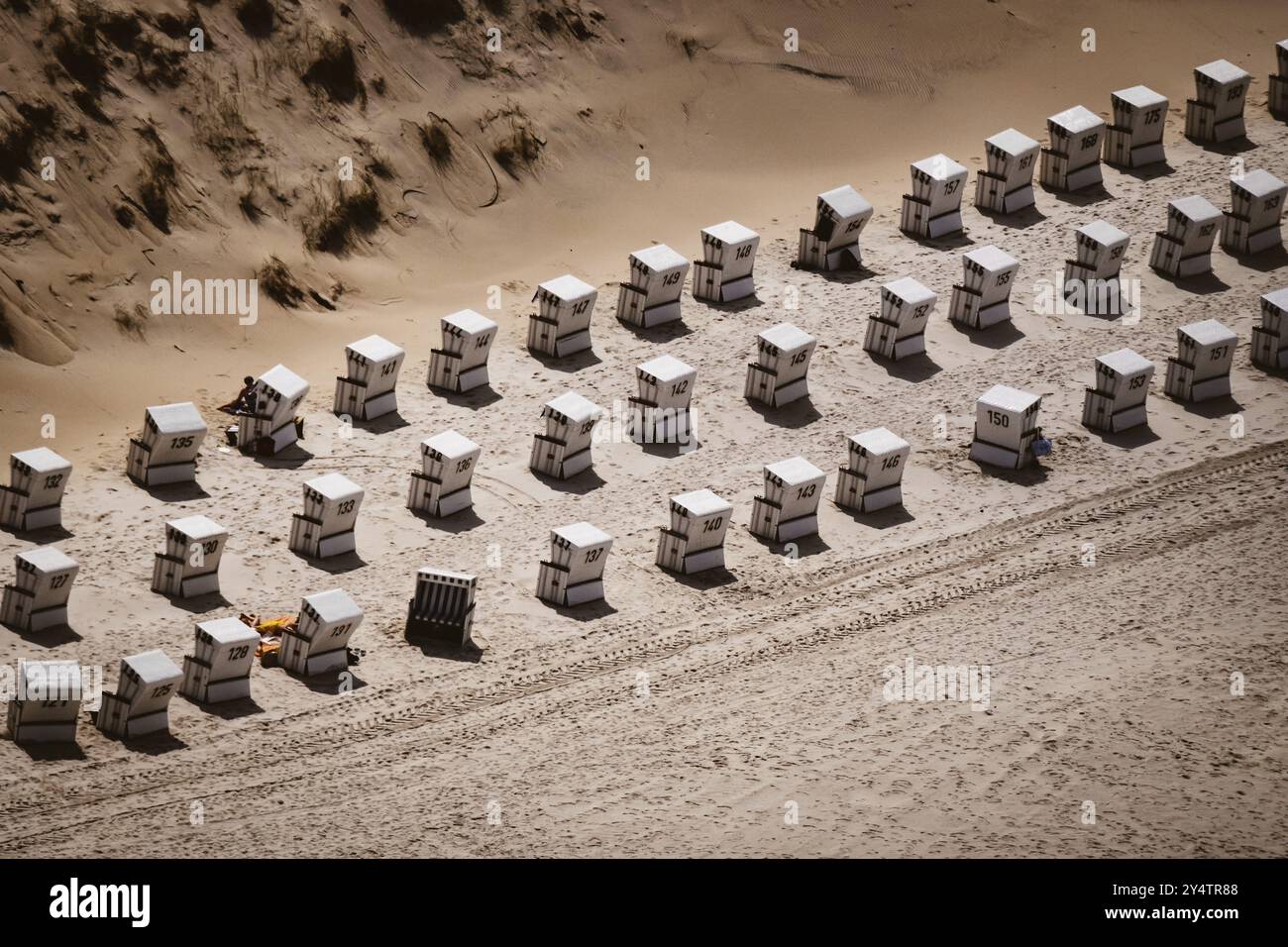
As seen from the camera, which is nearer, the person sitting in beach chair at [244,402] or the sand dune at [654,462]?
the sand dune at [654,462]

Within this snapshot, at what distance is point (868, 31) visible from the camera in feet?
209

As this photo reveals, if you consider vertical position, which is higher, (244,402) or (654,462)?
(244,402)

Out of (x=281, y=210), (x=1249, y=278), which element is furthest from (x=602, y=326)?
(x=1249, y=278)

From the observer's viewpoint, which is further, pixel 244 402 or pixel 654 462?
pixel 654 462

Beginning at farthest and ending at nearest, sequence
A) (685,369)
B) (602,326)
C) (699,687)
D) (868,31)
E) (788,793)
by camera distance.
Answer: (868,31) < (602,326) < (685,369) < (699,687) < (788,793)

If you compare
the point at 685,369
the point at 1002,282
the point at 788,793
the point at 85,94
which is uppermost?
the point at 85,94

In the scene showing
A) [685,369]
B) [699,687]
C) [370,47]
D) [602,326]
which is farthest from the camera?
[370,47]

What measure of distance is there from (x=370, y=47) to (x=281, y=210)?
6.60 metres

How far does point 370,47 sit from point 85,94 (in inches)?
325

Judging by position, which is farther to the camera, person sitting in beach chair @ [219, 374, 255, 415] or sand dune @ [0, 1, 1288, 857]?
person sitting in beach chair @ [219, 374, 255, 415]

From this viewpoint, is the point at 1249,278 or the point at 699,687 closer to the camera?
the point at 699,687

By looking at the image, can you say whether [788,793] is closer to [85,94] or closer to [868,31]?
[85,94]

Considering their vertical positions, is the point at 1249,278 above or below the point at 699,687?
above

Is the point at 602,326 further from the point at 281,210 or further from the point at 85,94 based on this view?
the point at 85,94
